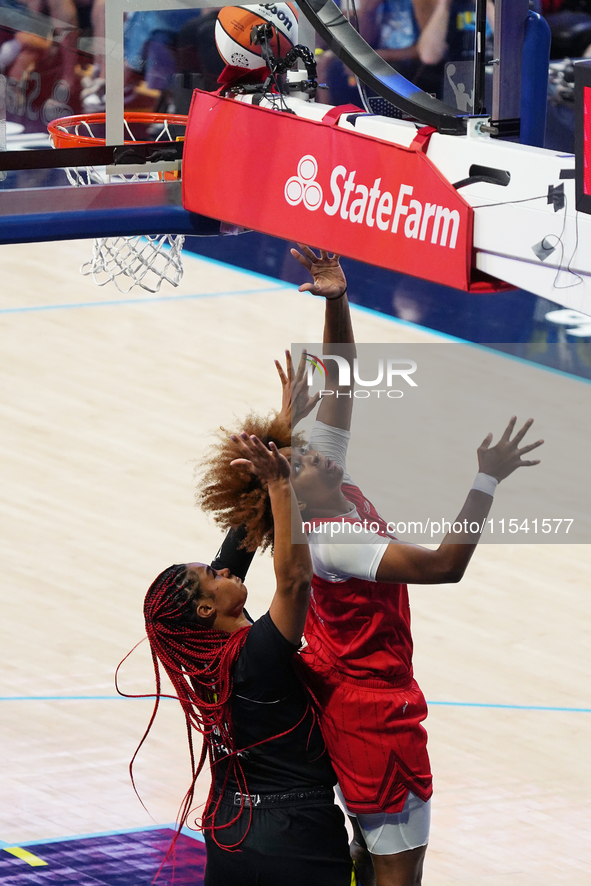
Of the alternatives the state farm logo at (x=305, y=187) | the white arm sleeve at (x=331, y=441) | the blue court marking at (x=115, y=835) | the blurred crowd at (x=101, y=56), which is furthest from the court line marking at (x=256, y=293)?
the white arm sleeve at (x=331, y=441)

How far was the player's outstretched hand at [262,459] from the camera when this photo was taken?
295 cm

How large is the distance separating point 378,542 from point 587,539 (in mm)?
487

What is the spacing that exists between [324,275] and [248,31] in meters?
1.62

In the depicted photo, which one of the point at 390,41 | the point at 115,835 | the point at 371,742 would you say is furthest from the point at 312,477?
the point at 390,41

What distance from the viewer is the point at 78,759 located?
5.14 metres

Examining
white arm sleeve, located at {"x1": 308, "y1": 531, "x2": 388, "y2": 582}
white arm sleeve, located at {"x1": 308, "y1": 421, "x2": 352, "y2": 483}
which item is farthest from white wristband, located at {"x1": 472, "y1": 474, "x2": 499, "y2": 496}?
white arm sleeve, located at {"x1": 308, "y1": 421, "x2": 352, "y2": 483}

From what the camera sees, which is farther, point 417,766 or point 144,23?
point 144,23

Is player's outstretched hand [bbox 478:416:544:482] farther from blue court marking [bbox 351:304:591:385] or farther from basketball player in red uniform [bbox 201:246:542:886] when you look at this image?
blue court marking [bbox 351:304:591:385]

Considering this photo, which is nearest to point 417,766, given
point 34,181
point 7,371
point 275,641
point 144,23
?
point 275,641

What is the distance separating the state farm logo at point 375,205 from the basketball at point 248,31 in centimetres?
77

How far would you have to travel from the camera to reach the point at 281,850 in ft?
10.2

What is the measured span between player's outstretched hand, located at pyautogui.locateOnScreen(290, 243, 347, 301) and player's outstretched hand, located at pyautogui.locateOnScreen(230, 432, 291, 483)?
780 millimetres

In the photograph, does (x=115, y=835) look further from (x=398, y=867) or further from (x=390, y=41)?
(x=390, y=41)

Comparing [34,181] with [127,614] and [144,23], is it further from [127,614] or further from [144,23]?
[127,614]
